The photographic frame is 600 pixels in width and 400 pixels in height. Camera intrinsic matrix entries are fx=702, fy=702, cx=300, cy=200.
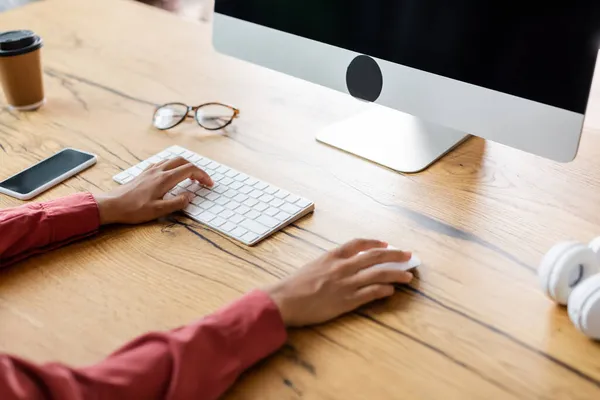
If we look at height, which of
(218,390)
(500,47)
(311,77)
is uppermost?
(500,47)

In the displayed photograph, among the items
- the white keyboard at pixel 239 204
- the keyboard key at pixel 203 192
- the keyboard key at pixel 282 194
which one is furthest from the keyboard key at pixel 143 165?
the keyboard key at pixel 282 194

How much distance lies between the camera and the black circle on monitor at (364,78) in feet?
3.39

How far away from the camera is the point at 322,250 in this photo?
2.93 ft

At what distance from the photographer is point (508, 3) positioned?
866 mm

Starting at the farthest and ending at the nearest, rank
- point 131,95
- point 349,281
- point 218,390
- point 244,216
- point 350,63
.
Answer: point 131,95 → point 350,63 → point 244,216 → point 349,281 → point 218,390

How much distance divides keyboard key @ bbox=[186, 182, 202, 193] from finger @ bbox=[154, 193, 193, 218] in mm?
43

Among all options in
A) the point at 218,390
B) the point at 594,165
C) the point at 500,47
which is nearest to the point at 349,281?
the point at 218,390

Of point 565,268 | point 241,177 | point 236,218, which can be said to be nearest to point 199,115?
point 241,177

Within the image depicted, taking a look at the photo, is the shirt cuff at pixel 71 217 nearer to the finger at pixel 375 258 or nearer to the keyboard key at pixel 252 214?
the keyboard key at pixel 252 214

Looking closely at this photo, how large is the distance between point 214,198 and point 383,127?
0.33 metres

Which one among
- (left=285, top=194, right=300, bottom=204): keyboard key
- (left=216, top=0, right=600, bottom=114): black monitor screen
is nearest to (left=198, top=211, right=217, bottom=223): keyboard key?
(left=285, top=194, right=300, bottom=204): keyboard key

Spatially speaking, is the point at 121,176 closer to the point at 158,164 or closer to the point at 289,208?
the point at 158,164

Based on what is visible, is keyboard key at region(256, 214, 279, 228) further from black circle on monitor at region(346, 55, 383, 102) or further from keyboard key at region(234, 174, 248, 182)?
black circle on monitor at region(346, 55, 383, 102)

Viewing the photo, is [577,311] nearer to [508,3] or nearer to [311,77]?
[508,3]
